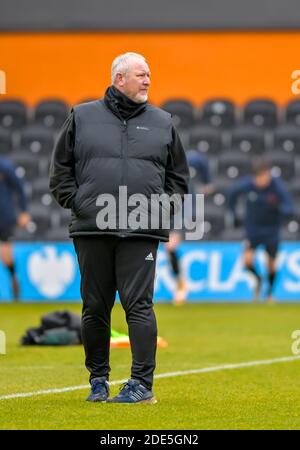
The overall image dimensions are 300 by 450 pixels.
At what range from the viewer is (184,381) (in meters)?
9.73

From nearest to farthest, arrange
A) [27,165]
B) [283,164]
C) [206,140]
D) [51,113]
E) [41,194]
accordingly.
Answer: [41,194]
[283,164]
[27,165]
[206,140]
[51,113]

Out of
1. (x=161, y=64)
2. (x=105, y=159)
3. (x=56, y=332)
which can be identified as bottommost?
(x=56, y=332)

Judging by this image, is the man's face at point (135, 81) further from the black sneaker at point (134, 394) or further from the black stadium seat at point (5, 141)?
the black stadium seat at point (5, 141)

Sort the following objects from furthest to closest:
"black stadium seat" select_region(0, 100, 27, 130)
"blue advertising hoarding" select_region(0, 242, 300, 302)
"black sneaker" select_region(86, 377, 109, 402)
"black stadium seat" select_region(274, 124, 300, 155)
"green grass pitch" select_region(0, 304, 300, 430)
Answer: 1. "black stadium seat" select_region(0, 100, 27, 130)
2. "black stadium seat" select_region(274, 124, 300, 155)
3. "blue advertising hoarding" select_region(0, 242, 300, 302)
4. "black sneaker" select_region(86, 377, 109, 402)
5. "green grass pitch" select_region(0, 304, 300, 430)

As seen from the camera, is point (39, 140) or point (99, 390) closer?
point (99, 390)

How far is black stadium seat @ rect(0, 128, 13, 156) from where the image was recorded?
23797mm

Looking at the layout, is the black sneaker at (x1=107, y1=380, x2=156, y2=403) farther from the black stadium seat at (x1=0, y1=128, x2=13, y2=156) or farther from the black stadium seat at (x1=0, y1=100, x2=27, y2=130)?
the black stadium seat at (x1=0, y1=100, x2=27, y2=130)

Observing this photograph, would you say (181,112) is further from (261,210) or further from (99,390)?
(99,390)

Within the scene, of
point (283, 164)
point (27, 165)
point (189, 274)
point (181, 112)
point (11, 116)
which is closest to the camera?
point (189, 274)

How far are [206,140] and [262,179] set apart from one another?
10.8ft

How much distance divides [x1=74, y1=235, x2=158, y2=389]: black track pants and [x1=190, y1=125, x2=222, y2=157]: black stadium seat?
1553cm
